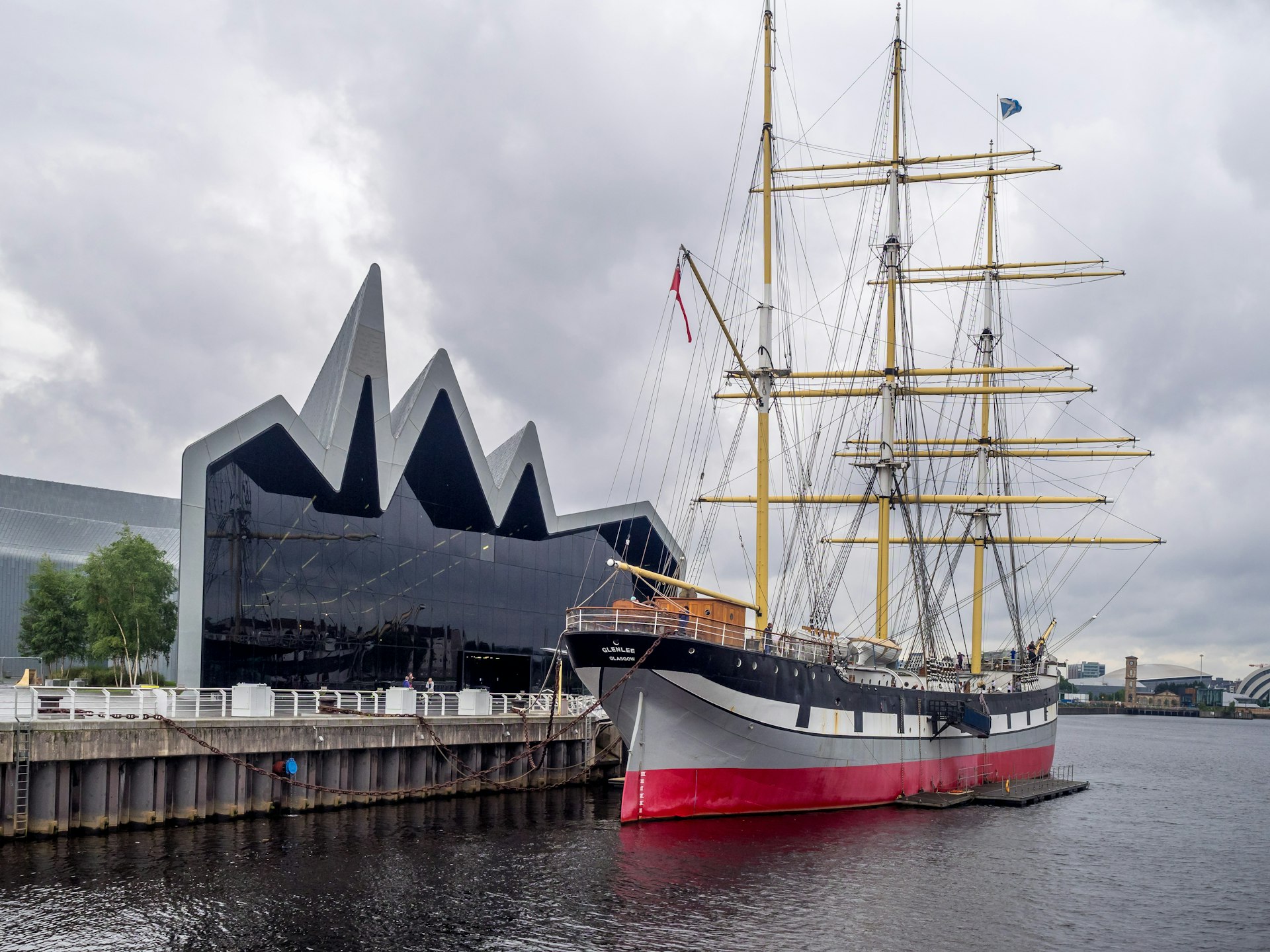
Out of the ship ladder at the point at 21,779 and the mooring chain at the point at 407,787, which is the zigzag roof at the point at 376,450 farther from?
the ship ladder at the point at 21,779

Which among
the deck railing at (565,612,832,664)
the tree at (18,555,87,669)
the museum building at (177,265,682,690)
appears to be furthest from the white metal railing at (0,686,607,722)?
the tree at (18,555,87,669)

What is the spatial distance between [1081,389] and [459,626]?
1351 inches

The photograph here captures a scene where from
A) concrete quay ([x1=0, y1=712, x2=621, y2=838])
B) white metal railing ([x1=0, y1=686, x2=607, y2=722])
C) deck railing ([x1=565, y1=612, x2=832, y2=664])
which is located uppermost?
deck railing ([x1=565, y1=612, x2=832, y2=664])

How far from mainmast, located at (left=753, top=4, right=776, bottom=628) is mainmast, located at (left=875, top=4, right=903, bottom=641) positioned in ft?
44.1

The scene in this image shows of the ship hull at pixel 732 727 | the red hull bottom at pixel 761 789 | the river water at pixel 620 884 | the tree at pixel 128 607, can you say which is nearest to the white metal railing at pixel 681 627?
the ship hull at pixel 732 727

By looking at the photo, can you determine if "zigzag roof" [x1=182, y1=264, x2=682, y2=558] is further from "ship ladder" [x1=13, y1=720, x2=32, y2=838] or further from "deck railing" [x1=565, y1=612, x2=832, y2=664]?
"ship ladder" [x1=13, y1=720, x2=32, y2=838]

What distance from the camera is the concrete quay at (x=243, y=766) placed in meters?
27.2

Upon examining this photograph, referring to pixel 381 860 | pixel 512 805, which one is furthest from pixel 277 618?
pixel 381 860

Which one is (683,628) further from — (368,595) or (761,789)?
(368,595)

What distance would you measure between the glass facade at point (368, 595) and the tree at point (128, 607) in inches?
456

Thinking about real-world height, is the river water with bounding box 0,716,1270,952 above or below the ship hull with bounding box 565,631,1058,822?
below

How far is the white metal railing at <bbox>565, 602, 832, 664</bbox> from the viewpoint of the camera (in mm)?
33875

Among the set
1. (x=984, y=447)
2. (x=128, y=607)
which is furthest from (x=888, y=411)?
(x=128, y=607)

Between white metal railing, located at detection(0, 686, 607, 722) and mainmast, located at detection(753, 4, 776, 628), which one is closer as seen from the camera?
white metal railing, located at detection(0, 686, 607, 722)
